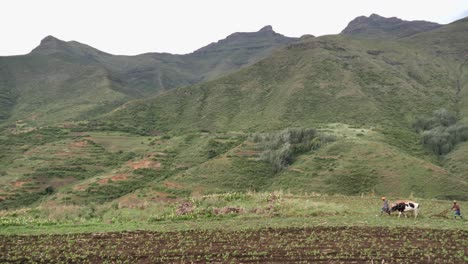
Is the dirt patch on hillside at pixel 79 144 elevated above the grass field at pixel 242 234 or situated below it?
below

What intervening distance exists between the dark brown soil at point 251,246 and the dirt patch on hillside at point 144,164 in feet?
122

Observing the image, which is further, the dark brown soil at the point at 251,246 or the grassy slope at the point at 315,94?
the grassy slope at the point at 315,94

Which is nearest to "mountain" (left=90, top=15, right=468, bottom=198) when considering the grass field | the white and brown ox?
the grass field

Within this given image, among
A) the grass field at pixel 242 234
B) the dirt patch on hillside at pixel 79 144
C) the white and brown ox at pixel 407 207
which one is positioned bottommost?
the dirt patch on hillside at pixel 79 144

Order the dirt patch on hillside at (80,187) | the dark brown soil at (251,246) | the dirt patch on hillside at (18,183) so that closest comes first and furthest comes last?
1. the dark brown soil at (251,246)
2. the dirt patch on hillside at (80,187)
3. the dirt patch on hillside at (18,183)

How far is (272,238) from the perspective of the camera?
1891cm

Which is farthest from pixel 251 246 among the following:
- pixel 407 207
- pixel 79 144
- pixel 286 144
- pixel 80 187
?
pixel 79 144

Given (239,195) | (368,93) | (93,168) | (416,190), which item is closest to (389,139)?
(416,190)

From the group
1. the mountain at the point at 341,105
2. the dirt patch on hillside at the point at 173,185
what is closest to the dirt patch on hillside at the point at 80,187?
the dirt patch on hillside at the point at 173,185

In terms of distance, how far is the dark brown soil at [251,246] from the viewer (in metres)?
15.6

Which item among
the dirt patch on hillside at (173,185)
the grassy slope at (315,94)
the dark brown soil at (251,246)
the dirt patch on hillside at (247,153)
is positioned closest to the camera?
the dark brown soil at (251,246)

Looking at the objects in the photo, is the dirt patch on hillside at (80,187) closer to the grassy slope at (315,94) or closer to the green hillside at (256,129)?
the green hillside at (256,129)

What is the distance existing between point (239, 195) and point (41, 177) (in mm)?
36673

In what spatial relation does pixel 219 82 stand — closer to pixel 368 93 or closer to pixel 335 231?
pixel 368 93
